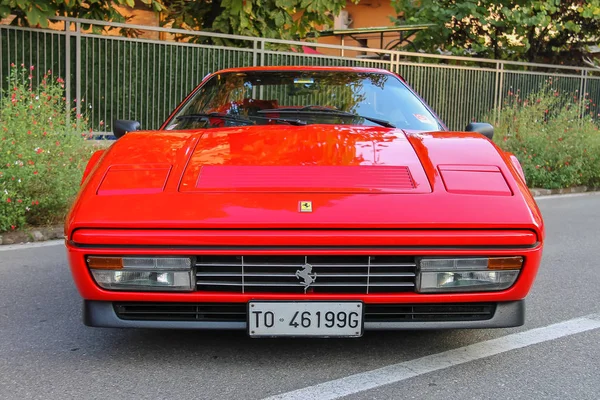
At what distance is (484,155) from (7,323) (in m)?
2.64

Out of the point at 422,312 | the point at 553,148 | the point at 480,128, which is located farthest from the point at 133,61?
the point at 422,312

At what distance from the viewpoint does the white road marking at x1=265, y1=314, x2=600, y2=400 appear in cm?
272

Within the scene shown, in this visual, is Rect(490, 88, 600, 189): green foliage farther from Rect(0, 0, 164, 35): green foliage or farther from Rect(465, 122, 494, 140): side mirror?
Rect(465, 122, 494, 140): side mirror

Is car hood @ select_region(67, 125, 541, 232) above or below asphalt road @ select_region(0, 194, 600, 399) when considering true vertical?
above

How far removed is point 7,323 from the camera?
3693 millimetres

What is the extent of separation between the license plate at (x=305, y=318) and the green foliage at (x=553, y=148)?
883 cm

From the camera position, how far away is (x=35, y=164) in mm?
6281

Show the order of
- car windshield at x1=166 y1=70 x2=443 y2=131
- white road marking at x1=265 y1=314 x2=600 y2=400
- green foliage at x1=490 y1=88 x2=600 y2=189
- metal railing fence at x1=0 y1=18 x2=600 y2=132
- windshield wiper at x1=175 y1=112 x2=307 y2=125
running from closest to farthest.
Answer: white road marking at x1=265 y1=314 x2=600 y2=400 < windshield wiper at x1=175 y1=112 x2=307 y2=125 < car windshield at x1=166 y1=70 x2=443 y2=131 < metal railing fence at x1=0 y1=18 x2=600 y2=132 < green foliage at x1=490 y1=88 x2=600 y2=189

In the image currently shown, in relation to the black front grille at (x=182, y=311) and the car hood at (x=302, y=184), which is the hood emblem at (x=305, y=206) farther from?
the black front grille at (x=182, y=311)

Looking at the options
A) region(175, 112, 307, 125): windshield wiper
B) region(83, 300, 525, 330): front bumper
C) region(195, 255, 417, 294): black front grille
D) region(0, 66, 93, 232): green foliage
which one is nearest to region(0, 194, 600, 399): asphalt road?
region(83, 300, 525, 330): front bumper

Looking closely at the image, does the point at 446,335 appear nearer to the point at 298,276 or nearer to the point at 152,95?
the point at 298,276

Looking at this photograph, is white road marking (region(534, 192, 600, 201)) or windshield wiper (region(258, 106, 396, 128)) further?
white road marking (region(534, 192, 600, 201))

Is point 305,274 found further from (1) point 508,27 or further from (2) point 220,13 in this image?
(1) point 508,27

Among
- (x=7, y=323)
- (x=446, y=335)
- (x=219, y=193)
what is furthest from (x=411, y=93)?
(x=7, y=323)
